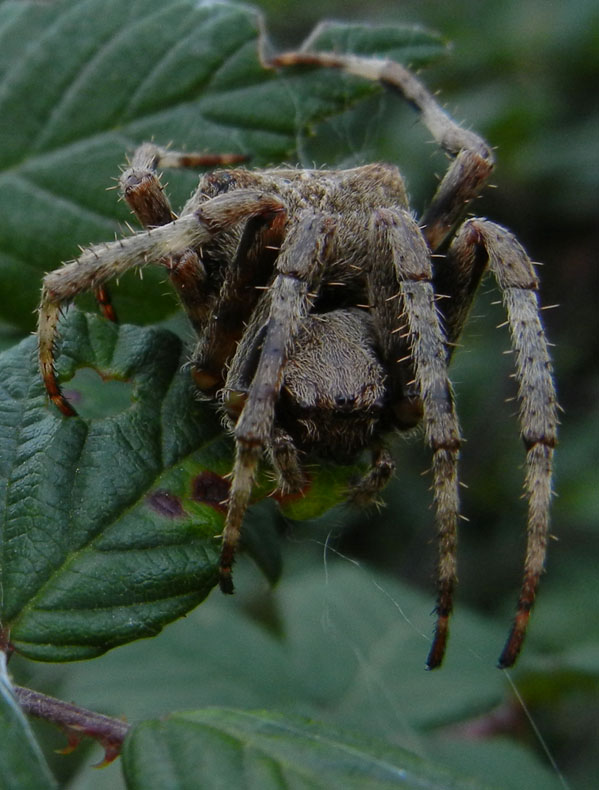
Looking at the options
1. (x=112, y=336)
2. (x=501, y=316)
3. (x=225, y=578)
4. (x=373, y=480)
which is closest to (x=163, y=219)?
(x=112, y=336)

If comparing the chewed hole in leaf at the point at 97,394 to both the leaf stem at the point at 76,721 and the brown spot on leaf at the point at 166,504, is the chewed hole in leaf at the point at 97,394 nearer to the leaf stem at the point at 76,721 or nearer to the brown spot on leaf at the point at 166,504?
the brown spot on leaf at the point at 166,504

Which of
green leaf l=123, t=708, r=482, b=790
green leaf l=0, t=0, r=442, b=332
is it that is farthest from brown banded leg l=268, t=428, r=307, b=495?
green leaf l=0, t=0, r=442, b=332

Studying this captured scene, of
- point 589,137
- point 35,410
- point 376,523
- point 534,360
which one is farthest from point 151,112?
point 589,137

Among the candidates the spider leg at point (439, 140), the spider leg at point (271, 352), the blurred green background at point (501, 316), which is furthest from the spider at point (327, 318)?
the blurred green background at point (501, 316)

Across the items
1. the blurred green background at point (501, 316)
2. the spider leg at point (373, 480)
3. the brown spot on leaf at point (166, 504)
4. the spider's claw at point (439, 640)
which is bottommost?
the blurred green background at point (501, 316)

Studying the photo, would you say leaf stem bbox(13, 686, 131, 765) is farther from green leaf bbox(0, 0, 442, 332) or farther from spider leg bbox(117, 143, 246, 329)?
green leaf bbox(0, 0, 442, 332)

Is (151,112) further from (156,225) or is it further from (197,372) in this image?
(197,372)
